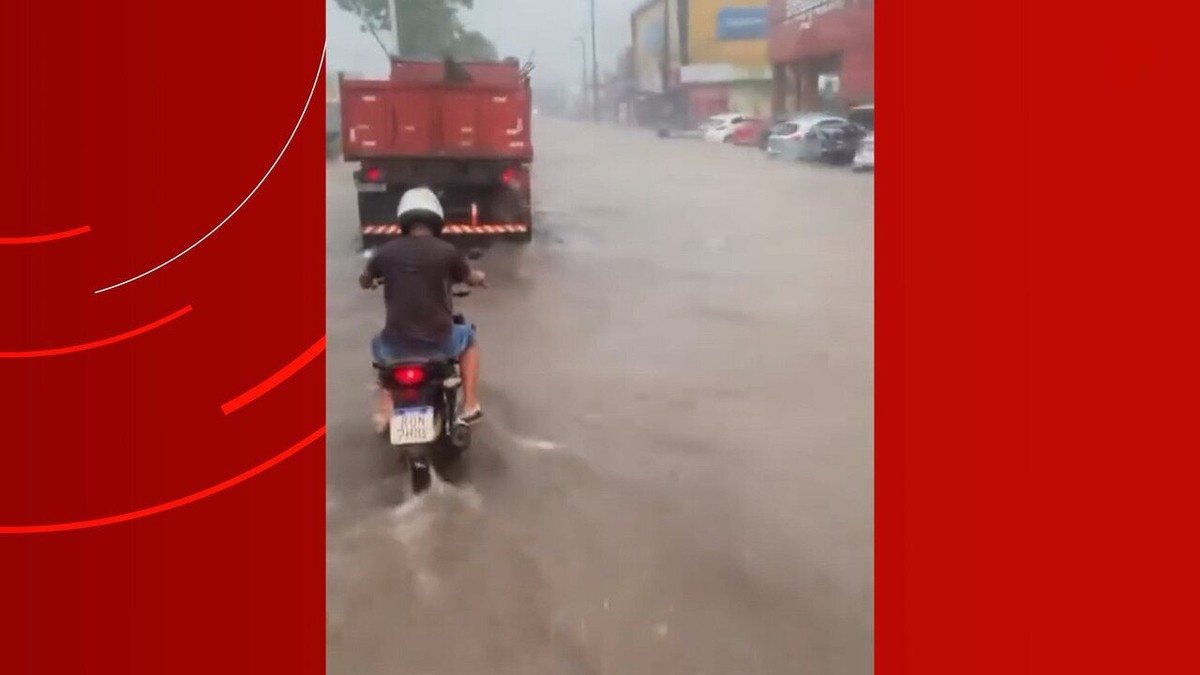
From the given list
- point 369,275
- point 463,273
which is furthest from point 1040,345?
point 369,275

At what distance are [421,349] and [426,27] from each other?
32.1 inches

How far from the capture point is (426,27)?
246 cm

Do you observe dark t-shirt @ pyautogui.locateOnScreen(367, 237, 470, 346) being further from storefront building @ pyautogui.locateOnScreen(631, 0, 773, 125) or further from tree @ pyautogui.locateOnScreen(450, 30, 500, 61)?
storefront building @ pyautogui.locateOnScreen(631, 0, 773, 125)

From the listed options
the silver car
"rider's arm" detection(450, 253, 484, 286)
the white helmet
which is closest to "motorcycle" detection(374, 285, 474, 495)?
"rider's arm" detection(450, 253, 484, 286)

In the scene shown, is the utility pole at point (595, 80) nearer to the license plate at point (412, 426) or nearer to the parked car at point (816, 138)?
the parked car at point (816, 138)

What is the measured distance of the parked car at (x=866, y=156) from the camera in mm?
2551
